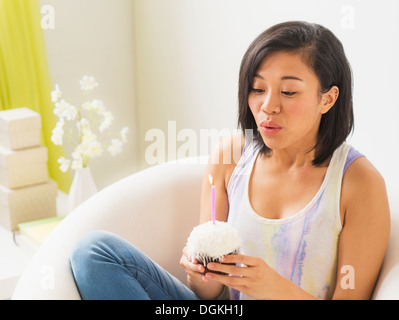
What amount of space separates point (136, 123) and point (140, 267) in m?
1.56

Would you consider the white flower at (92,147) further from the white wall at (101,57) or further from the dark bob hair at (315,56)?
the dark bob hair at (315,56)

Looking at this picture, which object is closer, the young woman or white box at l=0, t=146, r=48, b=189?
the young woman

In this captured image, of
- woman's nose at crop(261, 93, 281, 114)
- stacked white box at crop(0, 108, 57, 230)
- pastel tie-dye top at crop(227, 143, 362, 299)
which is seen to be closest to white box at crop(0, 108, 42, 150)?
stacked white box at crop(0, 108, 57, 230)

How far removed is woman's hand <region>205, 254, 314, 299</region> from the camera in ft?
3.77

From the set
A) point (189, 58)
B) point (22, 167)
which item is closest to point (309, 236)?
point (22, 167)

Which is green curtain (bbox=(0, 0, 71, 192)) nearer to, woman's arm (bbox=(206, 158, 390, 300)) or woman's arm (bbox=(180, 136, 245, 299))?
woman's arm (bbox=(180, 136, 245, 299))

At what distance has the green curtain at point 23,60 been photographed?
2.22 metres

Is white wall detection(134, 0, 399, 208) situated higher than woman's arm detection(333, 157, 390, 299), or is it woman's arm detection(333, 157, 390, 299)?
white wall detection(134, 0, 399, 208)

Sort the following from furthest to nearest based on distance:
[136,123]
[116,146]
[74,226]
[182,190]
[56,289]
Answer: [136,123]
[116,146]
[182,190]
[74,226]
[56,289]

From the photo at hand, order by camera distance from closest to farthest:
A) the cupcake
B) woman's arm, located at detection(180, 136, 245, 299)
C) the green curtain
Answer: the cupcake → woman's arm, located at detection(180, 136, 245, 299) → the green curtain
